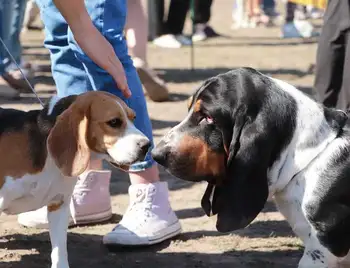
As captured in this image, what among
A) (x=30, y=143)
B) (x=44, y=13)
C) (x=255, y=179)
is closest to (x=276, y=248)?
(x=255, y=179)

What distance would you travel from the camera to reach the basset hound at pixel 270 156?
285cm

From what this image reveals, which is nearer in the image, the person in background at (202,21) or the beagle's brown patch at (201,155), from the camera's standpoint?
the beagle's brown patch at (201,155)

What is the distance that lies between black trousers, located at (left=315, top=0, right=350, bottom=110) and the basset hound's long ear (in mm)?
2194

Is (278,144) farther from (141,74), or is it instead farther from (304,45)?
(304,45)

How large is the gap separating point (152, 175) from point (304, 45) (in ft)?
25.5

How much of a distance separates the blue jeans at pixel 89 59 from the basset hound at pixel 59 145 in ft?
1.46

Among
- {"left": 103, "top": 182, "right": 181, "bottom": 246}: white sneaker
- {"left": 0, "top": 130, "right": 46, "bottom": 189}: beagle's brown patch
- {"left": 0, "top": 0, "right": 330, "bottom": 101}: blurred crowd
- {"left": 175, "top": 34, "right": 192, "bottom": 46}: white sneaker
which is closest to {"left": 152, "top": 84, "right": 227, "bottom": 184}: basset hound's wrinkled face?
{"left": 0, "top": 130, "right": 46, "bottom": 189}: beagle's brown patch

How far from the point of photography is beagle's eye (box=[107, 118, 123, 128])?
10.4 feet

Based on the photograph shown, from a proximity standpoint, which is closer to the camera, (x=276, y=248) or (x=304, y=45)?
(x=276, y=248)

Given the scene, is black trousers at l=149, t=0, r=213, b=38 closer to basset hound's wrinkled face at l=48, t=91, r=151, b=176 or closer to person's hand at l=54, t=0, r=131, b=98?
person's hand at l=54, t=0, r=131, b=98

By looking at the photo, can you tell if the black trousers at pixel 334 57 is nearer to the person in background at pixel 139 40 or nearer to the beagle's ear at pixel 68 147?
the person in background at pixel 139 40

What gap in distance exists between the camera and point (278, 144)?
2.85 meters

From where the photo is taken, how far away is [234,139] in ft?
9.35

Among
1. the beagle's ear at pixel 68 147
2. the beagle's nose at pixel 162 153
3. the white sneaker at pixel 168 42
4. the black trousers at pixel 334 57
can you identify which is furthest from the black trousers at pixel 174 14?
the beagle's nose at pixel 162 153
